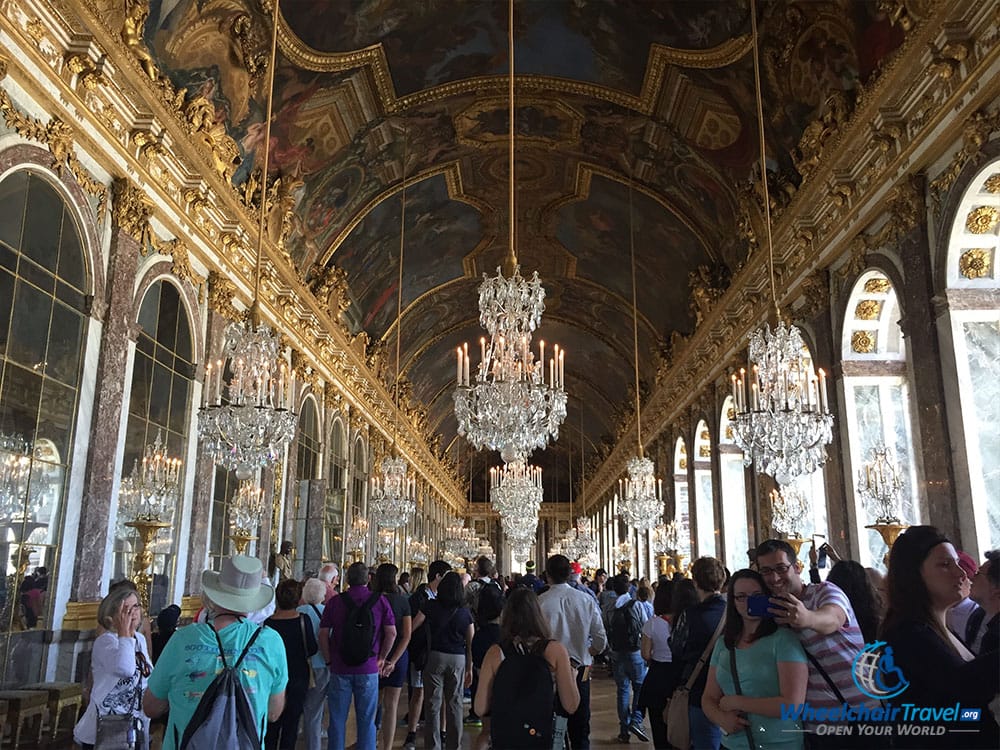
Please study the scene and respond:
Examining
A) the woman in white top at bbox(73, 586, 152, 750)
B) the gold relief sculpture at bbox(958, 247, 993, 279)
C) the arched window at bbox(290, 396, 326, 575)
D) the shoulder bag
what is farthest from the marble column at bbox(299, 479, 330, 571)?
the shoulder bag

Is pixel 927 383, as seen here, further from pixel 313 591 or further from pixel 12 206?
pixel 12 206

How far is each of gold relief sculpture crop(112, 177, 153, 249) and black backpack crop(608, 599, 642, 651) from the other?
6987 mm

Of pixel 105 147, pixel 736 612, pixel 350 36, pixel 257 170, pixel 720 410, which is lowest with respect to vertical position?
pixel 736 612

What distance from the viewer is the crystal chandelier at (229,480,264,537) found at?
1115cm

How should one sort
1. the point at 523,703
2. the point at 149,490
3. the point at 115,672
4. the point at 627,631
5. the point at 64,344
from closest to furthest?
the point at 523,703 → the point at 115,672 → the point at 64,344 → the point at 627,631 → the point at 149,490

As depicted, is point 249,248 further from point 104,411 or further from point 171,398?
point 104,411

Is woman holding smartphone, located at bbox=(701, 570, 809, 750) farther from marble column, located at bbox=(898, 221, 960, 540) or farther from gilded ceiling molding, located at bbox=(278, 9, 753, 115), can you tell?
gilded ceiling molding, located at bbox=(278, 9, 753, 115)

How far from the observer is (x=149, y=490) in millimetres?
8125

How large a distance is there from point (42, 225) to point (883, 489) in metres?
8.76

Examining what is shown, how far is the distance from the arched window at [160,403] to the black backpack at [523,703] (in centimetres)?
614

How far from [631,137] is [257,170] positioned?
749 cm

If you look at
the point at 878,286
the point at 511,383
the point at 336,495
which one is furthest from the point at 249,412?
the point at 336,495

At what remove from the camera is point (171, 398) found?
9.92 metres

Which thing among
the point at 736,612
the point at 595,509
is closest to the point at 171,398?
the point at 736,612
